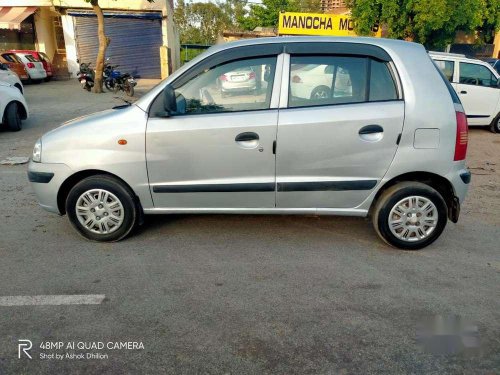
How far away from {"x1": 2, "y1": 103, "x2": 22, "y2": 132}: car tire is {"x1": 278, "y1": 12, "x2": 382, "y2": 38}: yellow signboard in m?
16.1

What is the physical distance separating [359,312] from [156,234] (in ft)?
6.89

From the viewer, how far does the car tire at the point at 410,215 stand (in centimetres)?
330

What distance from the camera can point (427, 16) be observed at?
563 inches

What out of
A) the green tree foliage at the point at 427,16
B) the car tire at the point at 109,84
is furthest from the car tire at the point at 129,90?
the green tree foliage at the point at 427,16

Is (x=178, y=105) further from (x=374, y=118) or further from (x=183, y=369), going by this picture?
(x=183, y=369)

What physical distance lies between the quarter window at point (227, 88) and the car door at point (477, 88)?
6913 millimetres

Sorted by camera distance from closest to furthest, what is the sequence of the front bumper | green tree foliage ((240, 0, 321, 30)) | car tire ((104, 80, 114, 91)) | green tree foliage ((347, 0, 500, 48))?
the front bumper
green tree foliage ((347, 0, 500, 48))
car tire ((104, 80, 114, 91))
green tree foliage ((240, 0, 321, 30))

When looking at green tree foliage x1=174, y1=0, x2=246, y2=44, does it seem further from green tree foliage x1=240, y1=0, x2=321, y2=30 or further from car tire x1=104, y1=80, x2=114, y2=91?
car tire x1=104, y1=80, x2=114, y2=91

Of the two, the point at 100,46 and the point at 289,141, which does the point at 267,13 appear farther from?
the point at 289,141

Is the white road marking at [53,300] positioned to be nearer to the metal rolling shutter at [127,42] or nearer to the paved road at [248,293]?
the paved road at [248,293]

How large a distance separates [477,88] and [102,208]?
8.52 meters

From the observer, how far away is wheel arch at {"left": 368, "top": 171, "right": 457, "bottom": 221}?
3.33m

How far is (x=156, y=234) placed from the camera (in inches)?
147

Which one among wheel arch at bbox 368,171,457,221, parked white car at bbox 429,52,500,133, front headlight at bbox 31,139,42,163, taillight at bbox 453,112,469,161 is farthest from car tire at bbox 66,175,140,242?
parked white car at bbox 429,52,500,133
